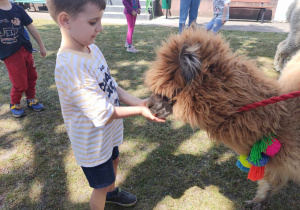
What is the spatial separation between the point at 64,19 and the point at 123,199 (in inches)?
70.9

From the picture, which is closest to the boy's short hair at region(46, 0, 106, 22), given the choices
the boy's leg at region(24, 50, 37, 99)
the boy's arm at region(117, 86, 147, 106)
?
the boy's arm at region(117, 86, 147, 106)

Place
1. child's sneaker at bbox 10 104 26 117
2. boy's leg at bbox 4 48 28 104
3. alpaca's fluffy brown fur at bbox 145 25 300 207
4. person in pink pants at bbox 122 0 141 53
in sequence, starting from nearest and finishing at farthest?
alpaca's fluffy brown fur at bbox 145 25 300 207, boy's leg at bbox 4 48 28 104, child's sneaker at bbox 10 104 26 117, person in pink pants at bbox 122 0 141 53

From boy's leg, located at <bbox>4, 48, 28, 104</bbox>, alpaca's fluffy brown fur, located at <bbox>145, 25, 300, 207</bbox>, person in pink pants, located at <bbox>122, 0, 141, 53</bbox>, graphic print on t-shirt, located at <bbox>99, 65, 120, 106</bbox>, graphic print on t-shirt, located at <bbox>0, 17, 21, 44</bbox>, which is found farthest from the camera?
person in pink pants, located at <bbox>122, 0, 141, 53</bbox>

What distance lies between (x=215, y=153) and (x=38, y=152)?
2.42 meters

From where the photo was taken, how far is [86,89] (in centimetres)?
136

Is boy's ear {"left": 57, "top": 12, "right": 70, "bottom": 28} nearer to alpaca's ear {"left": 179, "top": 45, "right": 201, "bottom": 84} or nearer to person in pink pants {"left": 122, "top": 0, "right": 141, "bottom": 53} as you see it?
alpaca's ear {"left": 179, "top": 45, "right": 201, "bottom": 84}

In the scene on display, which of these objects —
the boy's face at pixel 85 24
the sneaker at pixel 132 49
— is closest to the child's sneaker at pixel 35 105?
the boy's face at pixel 85 24

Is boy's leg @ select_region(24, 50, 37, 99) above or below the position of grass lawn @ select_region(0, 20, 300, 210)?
above

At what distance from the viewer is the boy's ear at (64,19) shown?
52.0 inches

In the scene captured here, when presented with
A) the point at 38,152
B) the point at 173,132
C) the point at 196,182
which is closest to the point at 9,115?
the point at 38,152

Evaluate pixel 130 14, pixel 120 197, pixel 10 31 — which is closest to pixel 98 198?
pixel 120 197

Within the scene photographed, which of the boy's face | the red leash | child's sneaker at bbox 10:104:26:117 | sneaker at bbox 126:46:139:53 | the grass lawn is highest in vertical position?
the boy's face

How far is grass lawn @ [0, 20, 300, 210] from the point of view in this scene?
2.33 m

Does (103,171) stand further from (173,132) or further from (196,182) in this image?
(173,132)
